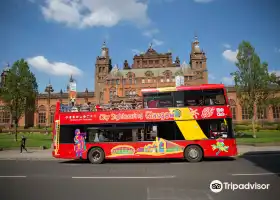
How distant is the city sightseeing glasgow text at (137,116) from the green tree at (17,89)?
22.2 m

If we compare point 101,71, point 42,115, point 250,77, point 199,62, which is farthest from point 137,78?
point 250,77

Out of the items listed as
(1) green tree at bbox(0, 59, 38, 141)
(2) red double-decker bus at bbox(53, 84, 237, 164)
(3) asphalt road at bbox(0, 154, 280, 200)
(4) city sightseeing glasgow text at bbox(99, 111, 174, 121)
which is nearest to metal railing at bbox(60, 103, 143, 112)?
(2) red double-decker bus at bbox(53, 84, 237, 164)

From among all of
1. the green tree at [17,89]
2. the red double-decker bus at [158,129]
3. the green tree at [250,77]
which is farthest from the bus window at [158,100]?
the green tree at [17,89]

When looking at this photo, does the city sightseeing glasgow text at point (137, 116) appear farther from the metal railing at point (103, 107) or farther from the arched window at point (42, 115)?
the arched window at point (42, 115)

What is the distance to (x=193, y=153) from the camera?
512 inches

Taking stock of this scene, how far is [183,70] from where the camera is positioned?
68.6 meters

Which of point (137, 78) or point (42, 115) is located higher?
point (137, 78)

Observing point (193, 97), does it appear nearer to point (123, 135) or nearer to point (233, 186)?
point (123, 135)

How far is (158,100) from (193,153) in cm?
416

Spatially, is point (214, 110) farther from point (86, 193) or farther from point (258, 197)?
point (86, 193)

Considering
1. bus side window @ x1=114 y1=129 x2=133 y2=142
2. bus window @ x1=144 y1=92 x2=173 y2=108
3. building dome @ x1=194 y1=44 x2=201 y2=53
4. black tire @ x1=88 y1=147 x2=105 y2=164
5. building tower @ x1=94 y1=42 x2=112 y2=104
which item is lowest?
black tire @ x1=88 y1=147 x2=105 y2=164

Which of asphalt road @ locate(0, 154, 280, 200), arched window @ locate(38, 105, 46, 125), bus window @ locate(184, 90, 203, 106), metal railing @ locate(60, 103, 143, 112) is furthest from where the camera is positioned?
arched window @ locate(38, 105, 46, 125)

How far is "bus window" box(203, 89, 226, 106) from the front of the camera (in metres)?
13.2

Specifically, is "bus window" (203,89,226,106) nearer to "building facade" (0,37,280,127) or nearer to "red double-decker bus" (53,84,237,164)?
"red double-decker bus" (53,84,237,164)
